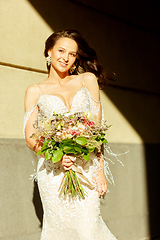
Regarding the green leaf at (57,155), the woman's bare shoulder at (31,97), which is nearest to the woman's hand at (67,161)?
the green leaf at (57,155)

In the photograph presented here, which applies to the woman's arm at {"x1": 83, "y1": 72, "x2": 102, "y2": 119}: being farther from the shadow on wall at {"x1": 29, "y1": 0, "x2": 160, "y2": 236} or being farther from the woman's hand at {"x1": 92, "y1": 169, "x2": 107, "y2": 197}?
the shadow on wall at {"x1": 29, "y1": 0, "x2": 160, "y2": 236}

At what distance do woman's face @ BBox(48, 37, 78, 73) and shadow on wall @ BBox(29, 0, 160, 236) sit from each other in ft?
5.64

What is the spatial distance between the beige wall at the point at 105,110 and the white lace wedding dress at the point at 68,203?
1001 mm

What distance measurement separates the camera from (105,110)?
5.66 metres

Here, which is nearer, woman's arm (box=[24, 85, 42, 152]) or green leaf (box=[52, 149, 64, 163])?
green leaf (box=[52, 149, 64, 163])

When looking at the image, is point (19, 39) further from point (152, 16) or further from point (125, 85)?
point (152, 16)

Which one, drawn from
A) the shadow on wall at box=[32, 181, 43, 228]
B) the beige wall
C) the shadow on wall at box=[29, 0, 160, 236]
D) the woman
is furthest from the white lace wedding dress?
the shadow on wall at box=[29, 0, 160, 236]

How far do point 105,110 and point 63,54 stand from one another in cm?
229

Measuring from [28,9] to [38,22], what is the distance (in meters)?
0.24

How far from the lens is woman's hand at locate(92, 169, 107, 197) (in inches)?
129

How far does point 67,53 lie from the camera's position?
3.53 meters

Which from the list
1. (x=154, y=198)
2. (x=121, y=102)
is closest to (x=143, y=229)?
(x=154, y=198)

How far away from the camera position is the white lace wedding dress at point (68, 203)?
309 cm

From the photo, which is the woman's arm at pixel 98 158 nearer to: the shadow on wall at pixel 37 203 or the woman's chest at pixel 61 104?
the woman's chest at pixel 61 104
